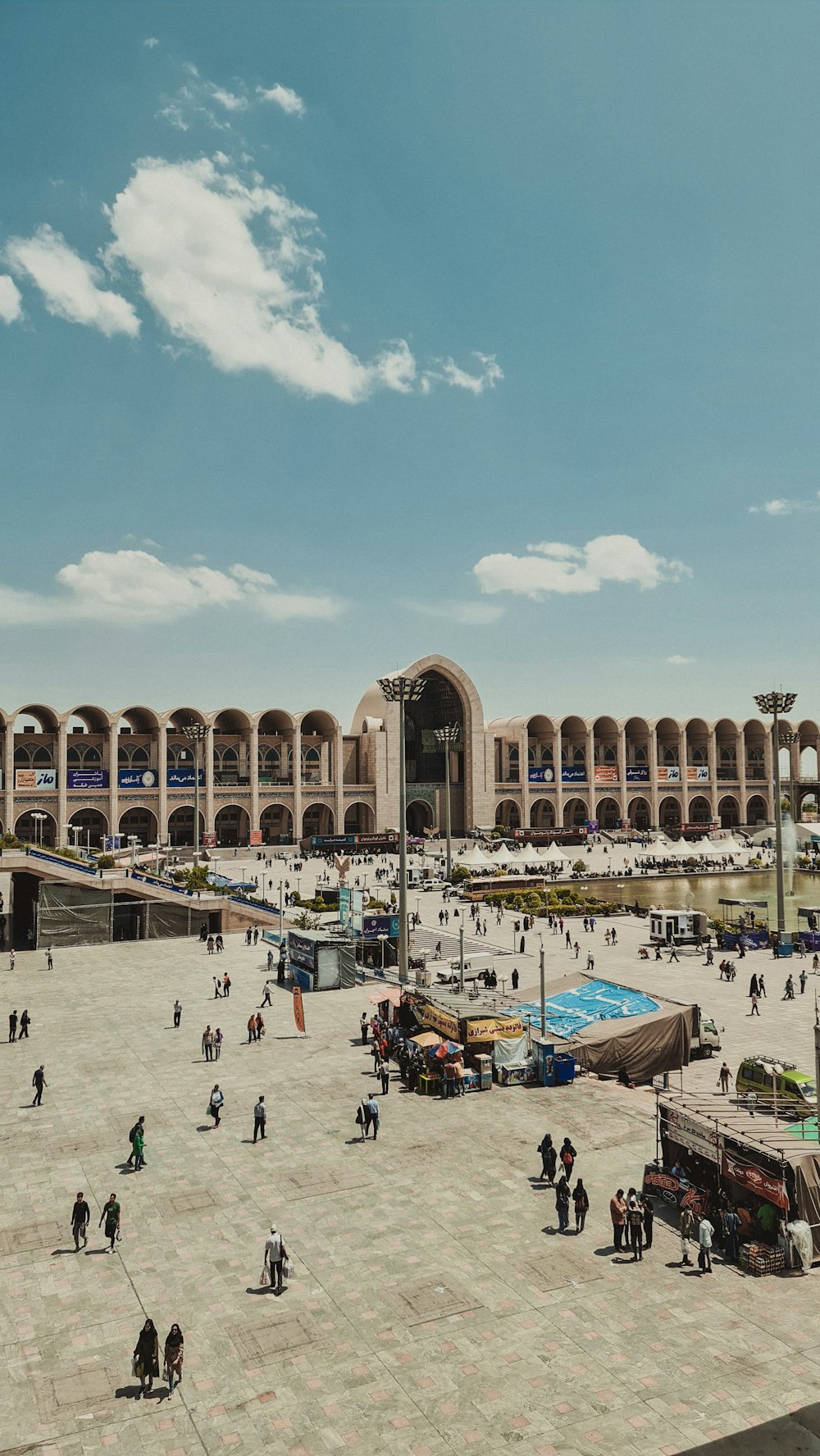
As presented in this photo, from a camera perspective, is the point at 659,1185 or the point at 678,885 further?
the point at 678,885

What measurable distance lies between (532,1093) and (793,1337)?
11.0m

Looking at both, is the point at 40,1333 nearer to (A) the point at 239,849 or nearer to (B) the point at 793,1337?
(B) the point at 793,1337

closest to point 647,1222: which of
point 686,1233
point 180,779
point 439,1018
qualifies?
point 686,1233

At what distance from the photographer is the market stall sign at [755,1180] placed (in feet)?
49.6

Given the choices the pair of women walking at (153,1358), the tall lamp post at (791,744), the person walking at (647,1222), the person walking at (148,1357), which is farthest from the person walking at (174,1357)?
the tall lamp post at (791,744)

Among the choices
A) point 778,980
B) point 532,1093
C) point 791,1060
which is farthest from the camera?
point 778,980

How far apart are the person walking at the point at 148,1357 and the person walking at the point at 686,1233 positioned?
850 cm

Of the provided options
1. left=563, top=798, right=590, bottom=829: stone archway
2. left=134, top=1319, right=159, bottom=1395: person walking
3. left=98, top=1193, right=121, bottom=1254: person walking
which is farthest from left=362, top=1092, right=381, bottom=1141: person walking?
left=563, top=798, right=590, bottom=829: stone archway

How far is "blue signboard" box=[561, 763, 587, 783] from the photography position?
114m

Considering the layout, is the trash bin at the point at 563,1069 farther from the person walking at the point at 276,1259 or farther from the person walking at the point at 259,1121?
the person walking at the point at 276,1259

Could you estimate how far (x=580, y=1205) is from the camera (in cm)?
1619

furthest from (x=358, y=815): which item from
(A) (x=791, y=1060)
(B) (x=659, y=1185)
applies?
(B) (x=659, y=1185)

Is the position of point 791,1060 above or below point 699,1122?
below

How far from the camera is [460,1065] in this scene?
24.1m
